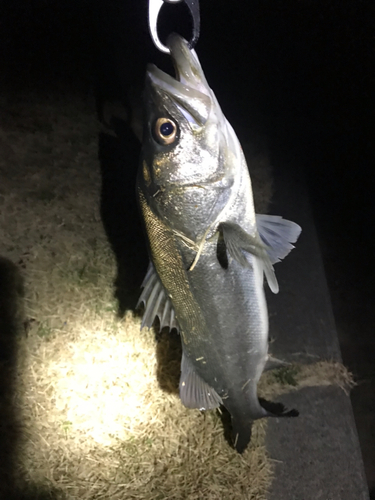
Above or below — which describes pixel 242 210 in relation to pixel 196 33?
below

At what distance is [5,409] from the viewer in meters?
1.41

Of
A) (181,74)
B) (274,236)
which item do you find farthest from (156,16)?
(274,236)

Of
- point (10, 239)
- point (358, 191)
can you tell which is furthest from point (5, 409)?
point (358, 191)

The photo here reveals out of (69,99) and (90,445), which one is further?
(69,99)

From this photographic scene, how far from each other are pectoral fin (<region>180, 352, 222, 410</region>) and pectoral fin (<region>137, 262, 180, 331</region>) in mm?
225

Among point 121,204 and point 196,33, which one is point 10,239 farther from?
point 196,33

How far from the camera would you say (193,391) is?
51.7 inches

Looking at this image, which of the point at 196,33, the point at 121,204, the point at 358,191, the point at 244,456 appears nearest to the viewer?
the point at 196,33

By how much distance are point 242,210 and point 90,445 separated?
1359 millimetres

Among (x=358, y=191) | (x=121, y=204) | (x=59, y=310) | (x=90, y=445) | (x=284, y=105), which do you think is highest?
(x=284, y=105)

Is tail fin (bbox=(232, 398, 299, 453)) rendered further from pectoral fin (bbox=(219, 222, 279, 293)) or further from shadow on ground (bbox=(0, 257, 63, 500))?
shadow on ground (bbox=(0, 257, 63, 500))

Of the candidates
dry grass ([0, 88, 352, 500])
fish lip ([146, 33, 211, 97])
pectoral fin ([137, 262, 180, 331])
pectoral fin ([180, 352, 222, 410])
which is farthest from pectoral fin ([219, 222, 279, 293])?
dry grass ([0, 88, 352, 500])

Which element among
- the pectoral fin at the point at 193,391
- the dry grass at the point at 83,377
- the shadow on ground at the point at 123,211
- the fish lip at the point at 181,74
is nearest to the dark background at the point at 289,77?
the shadow on ground at the point at 123,211

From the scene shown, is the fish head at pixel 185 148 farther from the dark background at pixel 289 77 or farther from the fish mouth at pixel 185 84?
the dark background at pixel 289 77
